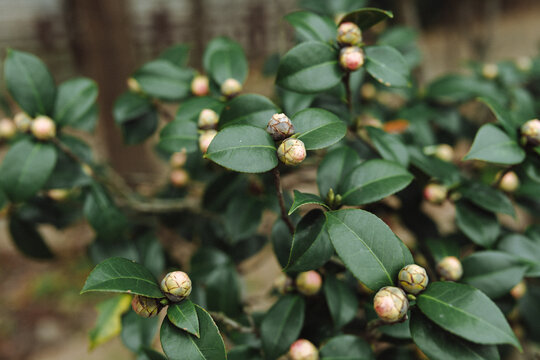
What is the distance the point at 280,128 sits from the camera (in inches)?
23.2

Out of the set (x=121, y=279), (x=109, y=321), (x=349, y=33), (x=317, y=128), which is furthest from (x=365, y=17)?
(x=109, y=321)

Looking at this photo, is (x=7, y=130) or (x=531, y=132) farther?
(x=7, y=130)

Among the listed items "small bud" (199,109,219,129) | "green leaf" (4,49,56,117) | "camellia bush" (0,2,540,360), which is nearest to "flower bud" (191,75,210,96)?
"camellia bush" (0,2,540,360)

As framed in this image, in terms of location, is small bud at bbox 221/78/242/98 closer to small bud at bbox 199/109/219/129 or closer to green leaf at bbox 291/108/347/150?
small bud at bbox 199/109/219/129

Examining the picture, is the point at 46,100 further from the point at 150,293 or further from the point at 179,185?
the point at 150,293

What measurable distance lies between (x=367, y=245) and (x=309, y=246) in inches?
3.8

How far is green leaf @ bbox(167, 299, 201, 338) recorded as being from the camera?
0.54 m

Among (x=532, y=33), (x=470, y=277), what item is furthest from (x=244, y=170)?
(x=532, y=33)

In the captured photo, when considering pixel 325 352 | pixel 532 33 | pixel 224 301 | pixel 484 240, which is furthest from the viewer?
pixel 532 33

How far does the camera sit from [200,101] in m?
0.84

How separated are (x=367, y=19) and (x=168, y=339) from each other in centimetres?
59

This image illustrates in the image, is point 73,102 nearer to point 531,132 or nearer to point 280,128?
point 280,128

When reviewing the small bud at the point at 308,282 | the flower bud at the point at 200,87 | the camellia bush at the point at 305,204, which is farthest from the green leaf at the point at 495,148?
the flower bud at the point at 200,87

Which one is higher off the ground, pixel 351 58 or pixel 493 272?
pixel 351 58
